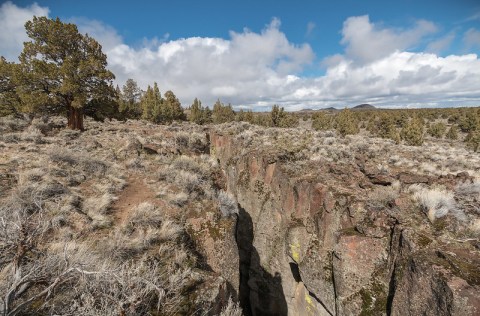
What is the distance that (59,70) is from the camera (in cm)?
1686

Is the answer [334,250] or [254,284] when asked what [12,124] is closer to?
[254,284]

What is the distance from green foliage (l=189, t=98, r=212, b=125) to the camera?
5544 cm

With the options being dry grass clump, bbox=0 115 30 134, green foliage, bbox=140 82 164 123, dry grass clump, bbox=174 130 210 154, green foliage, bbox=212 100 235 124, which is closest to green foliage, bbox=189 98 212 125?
green foliage, bbox=212 100 235 124

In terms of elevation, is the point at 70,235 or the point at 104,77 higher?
the point at 104,77

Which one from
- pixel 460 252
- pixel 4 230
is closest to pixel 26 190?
pixel 4 230

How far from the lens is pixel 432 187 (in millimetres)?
9000

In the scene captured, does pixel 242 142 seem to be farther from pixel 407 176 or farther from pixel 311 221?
pixel 407 176

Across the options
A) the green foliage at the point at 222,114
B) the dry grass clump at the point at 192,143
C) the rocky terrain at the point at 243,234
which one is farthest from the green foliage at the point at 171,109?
the rocky terrain at the point at 243,234

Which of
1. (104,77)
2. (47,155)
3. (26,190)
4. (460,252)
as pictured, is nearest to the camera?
(460,252)

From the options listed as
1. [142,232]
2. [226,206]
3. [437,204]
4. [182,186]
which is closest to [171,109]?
[182,186]

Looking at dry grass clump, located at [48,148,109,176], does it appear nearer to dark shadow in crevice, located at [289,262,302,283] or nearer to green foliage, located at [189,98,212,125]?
dark shadow in crevice, located at [289,262,302,283]

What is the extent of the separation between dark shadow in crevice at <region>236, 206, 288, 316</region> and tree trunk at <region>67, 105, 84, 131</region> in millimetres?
15754

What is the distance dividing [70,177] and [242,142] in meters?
11.5

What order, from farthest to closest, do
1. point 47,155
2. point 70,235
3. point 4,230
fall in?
point 47,155
point 70,235
point 4,230
